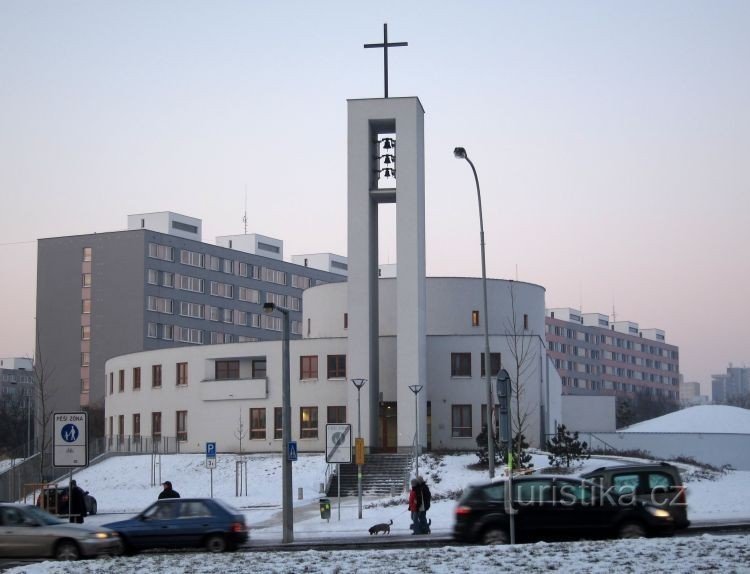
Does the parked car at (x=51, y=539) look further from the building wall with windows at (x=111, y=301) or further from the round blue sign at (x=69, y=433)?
the building wall with windows at (x=111, y=301)

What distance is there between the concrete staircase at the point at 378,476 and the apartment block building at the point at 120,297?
188 feet

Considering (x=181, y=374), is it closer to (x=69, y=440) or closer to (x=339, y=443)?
(x=339, y=443)

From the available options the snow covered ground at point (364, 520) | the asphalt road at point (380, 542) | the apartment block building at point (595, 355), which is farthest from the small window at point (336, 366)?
the apartment block building at point (595, 355)

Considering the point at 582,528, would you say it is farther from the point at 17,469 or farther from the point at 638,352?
the point at 638,352

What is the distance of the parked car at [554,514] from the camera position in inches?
947

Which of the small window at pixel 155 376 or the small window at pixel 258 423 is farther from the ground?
the small window at pixel 155 376

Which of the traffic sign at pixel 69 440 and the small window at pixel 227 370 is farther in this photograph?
the small window at pixel 227 370

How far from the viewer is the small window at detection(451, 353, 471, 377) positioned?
66.9 m

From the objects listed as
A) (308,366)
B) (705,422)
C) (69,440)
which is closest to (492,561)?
(69,440)

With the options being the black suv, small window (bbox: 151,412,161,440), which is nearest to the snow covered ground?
small window (bbox: 151,412,161,440)

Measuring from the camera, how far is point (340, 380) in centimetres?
6750

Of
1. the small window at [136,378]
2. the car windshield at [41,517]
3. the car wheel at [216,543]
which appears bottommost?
the car wheel at [216,543]

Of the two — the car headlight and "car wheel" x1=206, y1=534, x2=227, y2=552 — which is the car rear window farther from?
"car wheel" x1=206, y1=534, x2=227, y2=552

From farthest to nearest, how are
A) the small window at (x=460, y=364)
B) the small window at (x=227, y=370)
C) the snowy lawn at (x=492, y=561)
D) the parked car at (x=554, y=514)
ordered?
1. the small window at (x=227, y=370)
2. the small window at (x=460, y=364)
3. the parked car at (x=554, y=514)
4. the snowy lawn at (x=492, y=561)
